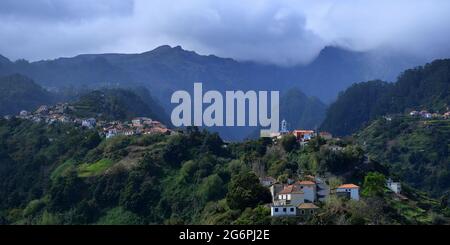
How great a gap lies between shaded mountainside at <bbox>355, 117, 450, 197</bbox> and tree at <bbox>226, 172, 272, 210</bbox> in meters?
24.5

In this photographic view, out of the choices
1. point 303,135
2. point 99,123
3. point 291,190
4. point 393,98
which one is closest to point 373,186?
point 291,190

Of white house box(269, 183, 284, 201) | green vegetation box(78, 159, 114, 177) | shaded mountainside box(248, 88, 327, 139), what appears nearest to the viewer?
white house box(269, 183, 284, 201)

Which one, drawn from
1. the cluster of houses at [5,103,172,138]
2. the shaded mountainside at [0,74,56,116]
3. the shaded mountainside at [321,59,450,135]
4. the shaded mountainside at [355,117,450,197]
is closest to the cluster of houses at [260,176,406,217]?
the shaded mountainside at [355,117,450,197]

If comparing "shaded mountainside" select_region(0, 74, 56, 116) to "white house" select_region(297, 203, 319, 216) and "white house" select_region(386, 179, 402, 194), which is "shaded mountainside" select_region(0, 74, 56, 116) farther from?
"white house" select_region(297, 203, 319, 216)

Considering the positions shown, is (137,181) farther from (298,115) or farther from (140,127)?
(298,115)

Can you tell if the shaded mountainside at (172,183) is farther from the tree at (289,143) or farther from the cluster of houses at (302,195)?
the cluster of houses at (302,195)

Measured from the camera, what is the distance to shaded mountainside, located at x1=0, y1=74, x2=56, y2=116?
3125 inches

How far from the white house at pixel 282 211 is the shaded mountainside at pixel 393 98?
47.7 m

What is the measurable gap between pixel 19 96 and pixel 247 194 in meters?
65.9

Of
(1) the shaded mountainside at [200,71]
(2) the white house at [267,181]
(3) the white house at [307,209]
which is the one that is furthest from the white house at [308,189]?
(1) the shaded mountainside at [200,71]

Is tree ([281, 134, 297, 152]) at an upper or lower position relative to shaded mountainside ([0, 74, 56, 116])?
lower

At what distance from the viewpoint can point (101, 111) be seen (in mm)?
60000

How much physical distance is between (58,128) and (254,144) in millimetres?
22238

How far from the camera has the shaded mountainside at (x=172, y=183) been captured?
22.9m
